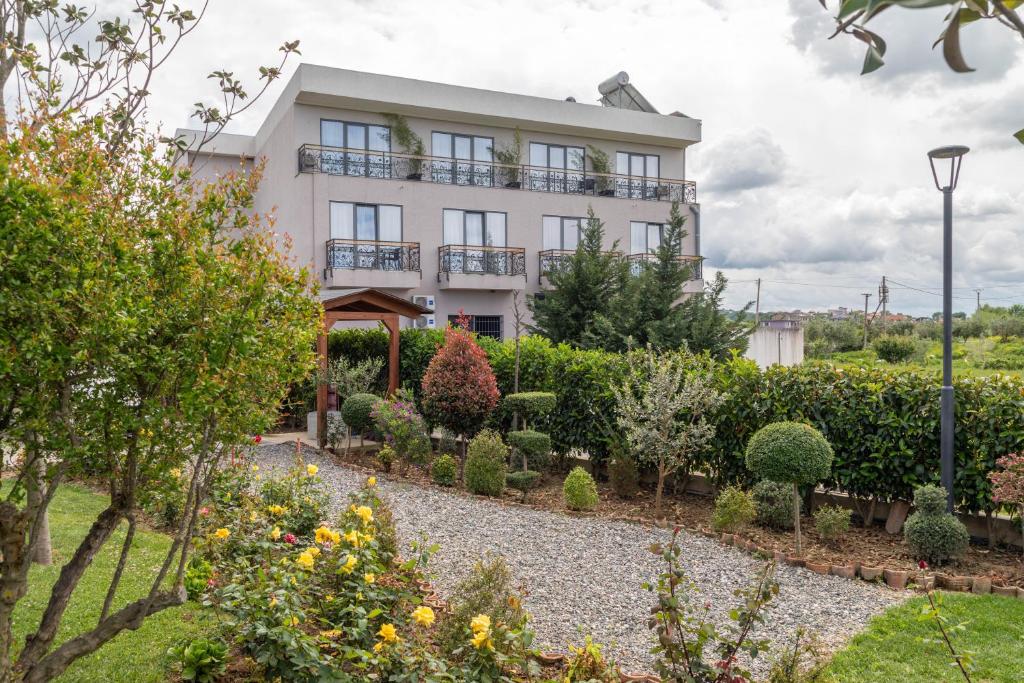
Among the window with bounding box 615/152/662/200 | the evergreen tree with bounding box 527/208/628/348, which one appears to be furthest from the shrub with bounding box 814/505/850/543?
the window with bounding box 615/152/662/200

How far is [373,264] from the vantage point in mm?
22906

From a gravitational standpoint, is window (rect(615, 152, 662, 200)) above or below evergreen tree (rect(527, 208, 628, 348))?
above

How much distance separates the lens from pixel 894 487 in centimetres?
848

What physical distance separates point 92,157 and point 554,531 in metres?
6.35

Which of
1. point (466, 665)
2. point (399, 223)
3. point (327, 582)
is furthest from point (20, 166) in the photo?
point (399, 223)

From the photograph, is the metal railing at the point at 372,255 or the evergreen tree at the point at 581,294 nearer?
the evergreen tree at the point at 581,294

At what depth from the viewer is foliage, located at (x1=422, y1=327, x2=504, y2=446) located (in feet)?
38.2

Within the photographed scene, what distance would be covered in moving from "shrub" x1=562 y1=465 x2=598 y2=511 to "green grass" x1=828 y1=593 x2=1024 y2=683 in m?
3.96

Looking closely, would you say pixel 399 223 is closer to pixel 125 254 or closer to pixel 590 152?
pixel 590 152

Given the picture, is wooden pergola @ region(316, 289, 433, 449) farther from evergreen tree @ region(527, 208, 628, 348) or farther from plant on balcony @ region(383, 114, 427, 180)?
plant on balcony @ region(383, 114, 427, 180)

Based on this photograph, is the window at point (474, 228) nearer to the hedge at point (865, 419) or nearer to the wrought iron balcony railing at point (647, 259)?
the wrought iron balcony railing at point (647, 259)

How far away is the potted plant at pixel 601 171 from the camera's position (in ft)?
89.6

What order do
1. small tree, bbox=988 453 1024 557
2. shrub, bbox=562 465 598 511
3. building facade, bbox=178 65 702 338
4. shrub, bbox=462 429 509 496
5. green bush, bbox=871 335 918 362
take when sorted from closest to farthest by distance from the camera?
small tree, bbox=988 453 1024 557 → shrub, bbox=562 465 598 511 → shrub, bbox=462 429 509 496 → building facade, bbox=178 65 702 338 → green bush, bbox=871 335 918 362

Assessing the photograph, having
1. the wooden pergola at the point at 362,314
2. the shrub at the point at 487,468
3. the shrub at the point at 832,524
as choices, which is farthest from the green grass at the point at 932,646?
the wooden pergola at the point at 362,314
